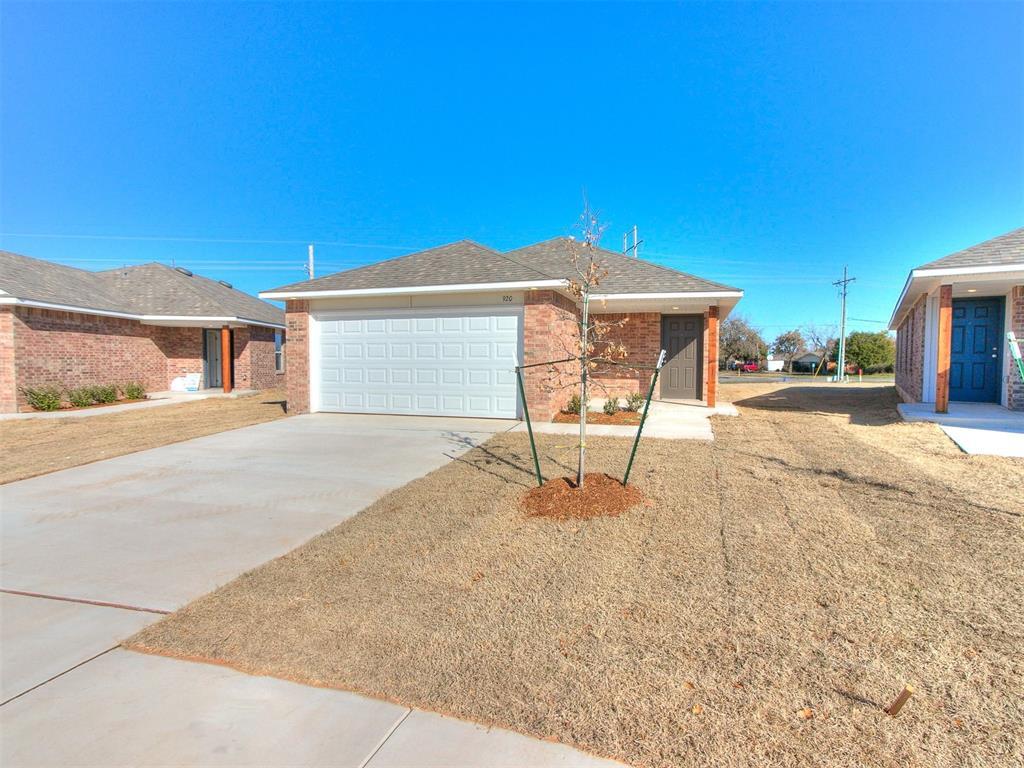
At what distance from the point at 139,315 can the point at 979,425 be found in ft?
72.5

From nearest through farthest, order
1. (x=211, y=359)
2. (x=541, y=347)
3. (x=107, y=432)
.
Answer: (x=107, y=432), (x=541, y=347), (x=211, y=359)

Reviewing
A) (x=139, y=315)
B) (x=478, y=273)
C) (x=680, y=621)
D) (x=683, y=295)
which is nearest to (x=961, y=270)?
(x=683, y=295)

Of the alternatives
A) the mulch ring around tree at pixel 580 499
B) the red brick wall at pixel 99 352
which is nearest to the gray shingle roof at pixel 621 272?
the mulch ring around tree at pixel 580 499

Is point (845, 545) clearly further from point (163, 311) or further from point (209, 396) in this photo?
point (163, 311)

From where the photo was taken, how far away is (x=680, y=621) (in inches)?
110

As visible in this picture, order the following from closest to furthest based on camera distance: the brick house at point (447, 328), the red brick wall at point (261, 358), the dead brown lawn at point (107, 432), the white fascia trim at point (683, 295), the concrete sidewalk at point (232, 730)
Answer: the concrete sidewalk at point (232, 730) < the dead brown lawn at point (107, 432) < the brick house at point (447, 328) < the white fascia trim at point (683, 295) < the red brick wall at point (261, 358)

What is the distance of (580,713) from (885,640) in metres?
1.71

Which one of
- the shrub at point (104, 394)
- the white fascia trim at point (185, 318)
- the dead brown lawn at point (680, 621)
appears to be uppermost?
the white fascia trim at point (185, 318)

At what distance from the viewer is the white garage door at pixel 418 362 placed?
34.9ft

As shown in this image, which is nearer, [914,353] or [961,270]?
[961,270]

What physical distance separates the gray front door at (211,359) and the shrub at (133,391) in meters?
2.75

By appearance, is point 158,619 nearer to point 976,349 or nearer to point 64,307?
point 976,349

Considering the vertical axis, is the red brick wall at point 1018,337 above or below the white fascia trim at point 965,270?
below

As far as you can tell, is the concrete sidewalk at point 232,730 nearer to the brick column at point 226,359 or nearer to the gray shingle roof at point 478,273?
the gray shingle roof at point 478,273
